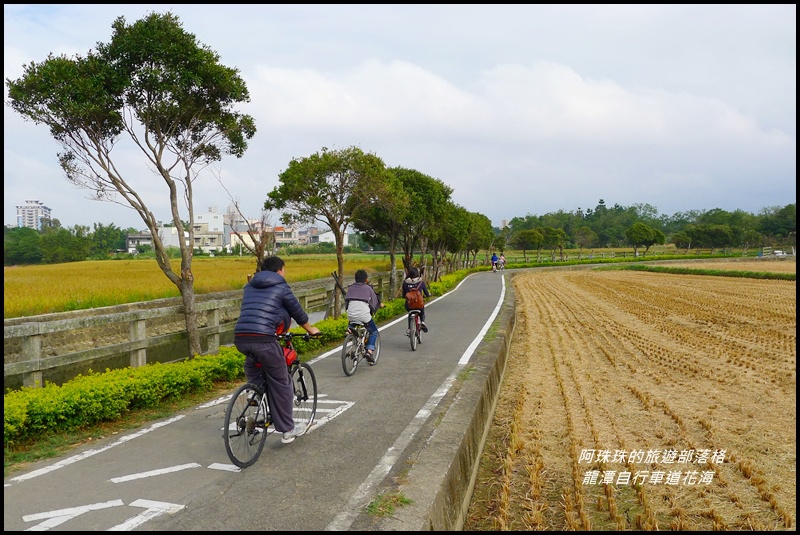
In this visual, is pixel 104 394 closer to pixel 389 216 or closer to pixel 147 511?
pixel 147 511

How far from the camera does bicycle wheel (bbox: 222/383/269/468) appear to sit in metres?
4.40

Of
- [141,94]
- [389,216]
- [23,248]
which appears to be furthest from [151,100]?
[23,248]

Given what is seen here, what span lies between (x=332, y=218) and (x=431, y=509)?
11.4 meters

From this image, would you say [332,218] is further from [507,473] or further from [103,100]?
[507,473]

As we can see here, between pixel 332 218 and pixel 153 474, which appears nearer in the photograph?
pixel 153 474

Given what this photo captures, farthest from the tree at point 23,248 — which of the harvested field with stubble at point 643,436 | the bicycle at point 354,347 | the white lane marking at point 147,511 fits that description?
the white lane marking at point 147,511

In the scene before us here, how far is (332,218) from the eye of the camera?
46.8 ft

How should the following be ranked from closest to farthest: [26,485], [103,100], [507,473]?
[26,485]
[507,473]
[103,100]

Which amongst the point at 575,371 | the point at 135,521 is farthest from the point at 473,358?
the point at 135,521

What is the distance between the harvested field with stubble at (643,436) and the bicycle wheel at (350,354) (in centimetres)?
225

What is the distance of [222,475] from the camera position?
14.2 feet

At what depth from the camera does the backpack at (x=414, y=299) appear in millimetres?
10469

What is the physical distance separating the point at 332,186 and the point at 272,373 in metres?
9.73

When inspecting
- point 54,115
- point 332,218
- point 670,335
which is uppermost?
point 54,115
